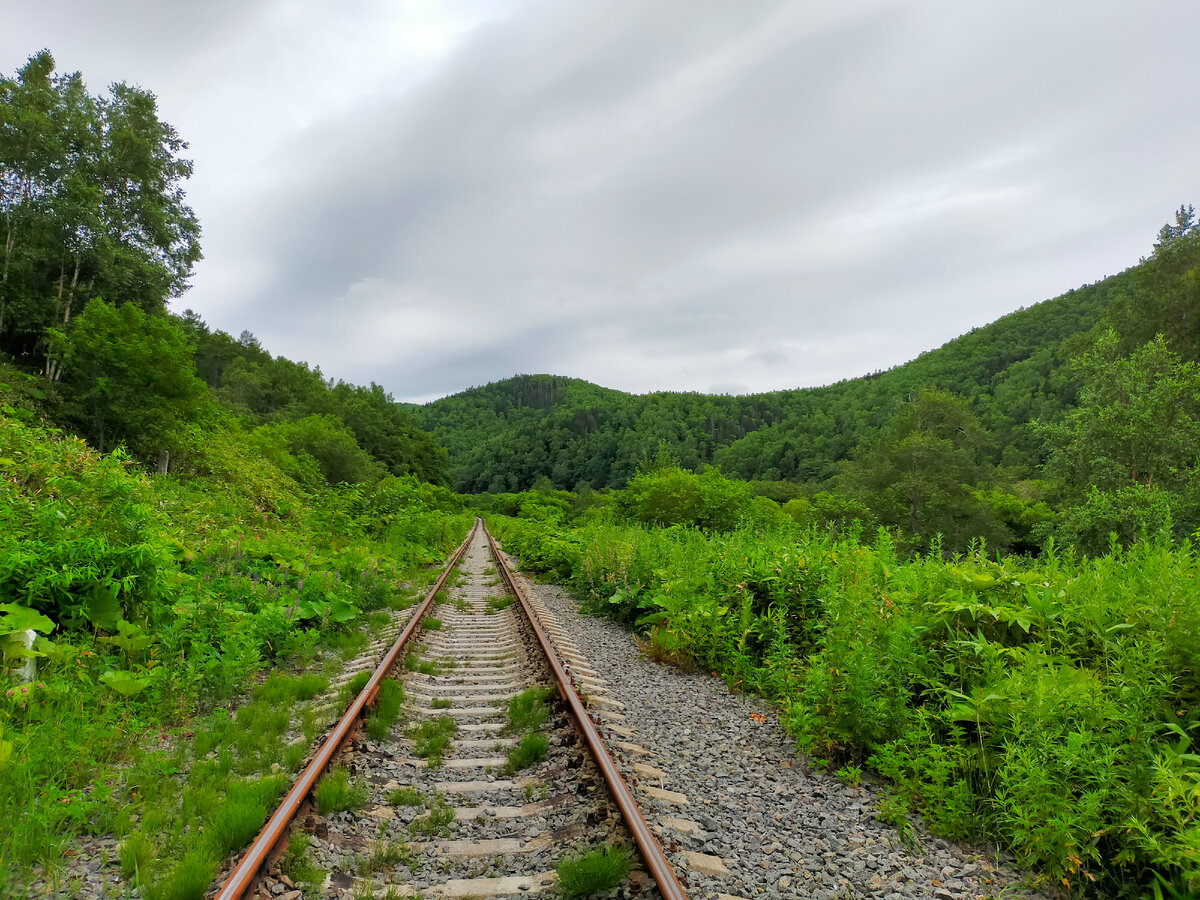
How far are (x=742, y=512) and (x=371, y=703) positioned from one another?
46.6ft

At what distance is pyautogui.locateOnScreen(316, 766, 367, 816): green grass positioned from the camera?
3.34 m

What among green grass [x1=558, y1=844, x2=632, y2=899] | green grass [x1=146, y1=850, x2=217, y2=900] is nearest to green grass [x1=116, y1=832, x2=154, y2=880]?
green grass [x1=146, y1=850, x2=217, y2=900]

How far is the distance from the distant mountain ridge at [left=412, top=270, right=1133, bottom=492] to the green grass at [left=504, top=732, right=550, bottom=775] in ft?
131

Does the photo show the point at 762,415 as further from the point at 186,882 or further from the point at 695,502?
the point at 186,882

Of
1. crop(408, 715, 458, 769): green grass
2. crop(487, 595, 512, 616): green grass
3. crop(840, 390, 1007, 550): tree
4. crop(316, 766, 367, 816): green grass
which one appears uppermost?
crop(316, 766, 367, 816): green grass

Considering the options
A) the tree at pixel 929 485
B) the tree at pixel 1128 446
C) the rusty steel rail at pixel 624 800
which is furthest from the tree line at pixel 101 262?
the tree at pixel 929 485

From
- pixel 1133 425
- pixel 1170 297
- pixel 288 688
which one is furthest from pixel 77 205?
pixel 1170 297

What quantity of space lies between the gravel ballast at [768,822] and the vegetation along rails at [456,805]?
0.32 metres

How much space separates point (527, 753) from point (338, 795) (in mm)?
1271

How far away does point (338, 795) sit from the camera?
134 inches

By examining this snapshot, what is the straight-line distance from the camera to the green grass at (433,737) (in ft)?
13.9

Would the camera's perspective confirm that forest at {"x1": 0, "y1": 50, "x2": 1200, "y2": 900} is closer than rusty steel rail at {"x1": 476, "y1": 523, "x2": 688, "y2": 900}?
No

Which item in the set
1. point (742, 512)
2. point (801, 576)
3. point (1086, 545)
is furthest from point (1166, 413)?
point (801, 576)

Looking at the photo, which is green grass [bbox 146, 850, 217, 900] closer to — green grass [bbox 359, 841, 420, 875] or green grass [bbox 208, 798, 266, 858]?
green grass [bbox 208, 798, 266, 858]
